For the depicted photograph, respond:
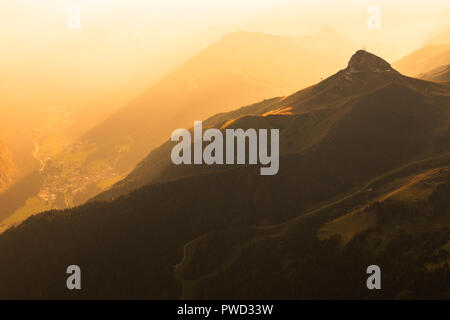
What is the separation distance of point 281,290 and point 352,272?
3548 centimetres
